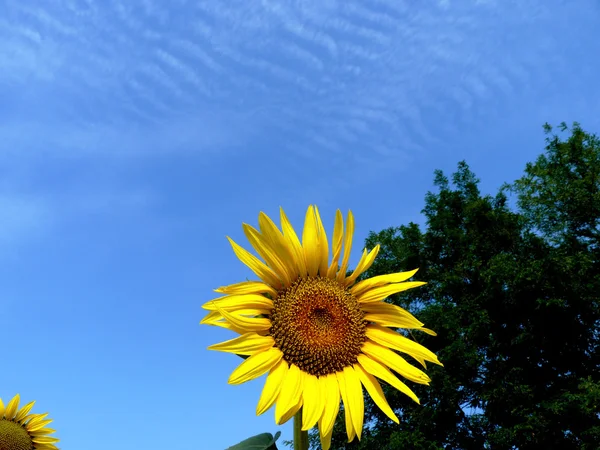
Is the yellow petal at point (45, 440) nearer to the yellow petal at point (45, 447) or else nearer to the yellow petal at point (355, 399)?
the yellow petal at point (45, 447)

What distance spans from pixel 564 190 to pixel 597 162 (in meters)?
2.47

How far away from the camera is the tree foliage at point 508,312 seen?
23531 millimetres

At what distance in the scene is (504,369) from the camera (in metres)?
25.4

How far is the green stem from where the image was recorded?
1.88 metres

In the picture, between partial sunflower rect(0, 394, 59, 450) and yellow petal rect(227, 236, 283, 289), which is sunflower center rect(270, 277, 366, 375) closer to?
yellow petal rect(227, 236, 283, 289)

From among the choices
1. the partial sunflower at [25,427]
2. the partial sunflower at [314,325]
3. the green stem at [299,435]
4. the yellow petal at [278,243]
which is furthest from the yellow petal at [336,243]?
the partial sunflower at [25,427]

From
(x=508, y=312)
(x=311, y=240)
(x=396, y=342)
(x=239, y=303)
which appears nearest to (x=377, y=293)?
(x=396, y=342)

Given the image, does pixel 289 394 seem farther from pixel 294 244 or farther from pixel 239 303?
pixel 294 244

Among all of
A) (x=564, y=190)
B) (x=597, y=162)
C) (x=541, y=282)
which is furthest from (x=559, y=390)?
(x=597, y=162)

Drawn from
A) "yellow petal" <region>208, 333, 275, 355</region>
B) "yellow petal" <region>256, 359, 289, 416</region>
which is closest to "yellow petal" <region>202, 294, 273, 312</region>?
"yellow petal" <region>208, 333, 275, 355</region>

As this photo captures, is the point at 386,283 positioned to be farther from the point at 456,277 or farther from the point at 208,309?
the point at 456,277

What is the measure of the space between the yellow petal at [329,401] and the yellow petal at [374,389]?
10cm

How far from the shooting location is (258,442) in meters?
2.01

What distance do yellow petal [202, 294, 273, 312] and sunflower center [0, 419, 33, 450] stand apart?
466 cm
